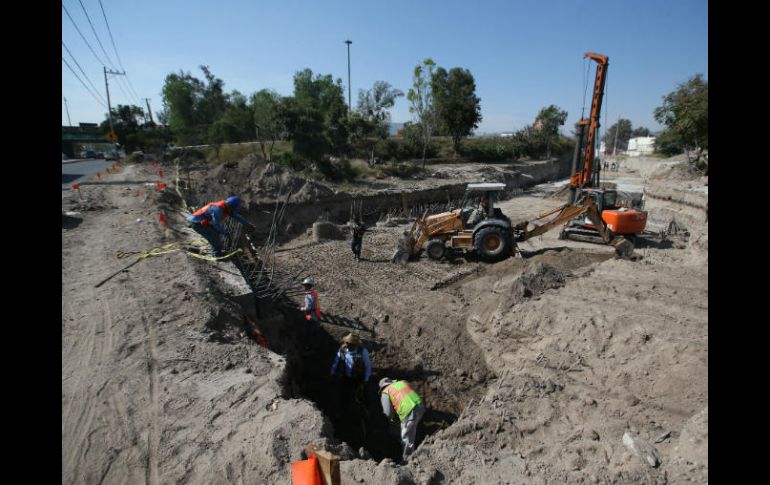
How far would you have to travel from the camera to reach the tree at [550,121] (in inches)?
1630

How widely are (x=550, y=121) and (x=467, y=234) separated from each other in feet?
123

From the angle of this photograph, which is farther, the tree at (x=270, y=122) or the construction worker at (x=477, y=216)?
the tree at (x=270, y=122)

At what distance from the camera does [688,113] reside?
21016mm

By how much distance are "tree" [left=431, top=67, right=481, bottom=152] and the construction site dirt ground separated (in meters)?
25.4

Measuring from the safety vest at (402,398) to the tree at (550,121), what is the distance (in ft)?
134

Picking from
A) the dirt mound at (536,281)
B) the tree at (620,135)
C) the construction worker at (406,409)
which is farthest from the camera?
the tree at (620,135)

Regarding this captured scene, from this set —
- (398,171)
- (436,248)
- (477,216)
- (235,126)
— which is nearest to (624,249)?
(477,216)

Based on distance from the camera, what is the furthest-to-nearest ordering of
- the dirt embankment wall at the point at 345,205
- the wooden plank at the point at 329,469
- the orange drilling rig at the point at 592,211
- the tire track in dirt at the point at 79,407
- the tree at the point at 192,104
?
the tree at the point at 192,104, the dirt embankment wall at the point at 345,205, the orange drilling rig at the point at 592,211, the tire track in dirt at the point at 79,407, the wooden plank at the point at 329,469

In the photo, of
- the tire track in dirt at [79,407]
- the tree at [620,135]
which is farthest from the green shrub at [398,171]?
the tree at [620,135]

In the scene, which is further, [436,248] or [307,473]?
[436,248]

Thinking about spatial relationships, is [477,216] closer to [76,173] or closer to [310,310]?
[310,310]

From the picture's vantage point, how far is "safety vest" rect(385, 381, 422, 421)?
4.57 m

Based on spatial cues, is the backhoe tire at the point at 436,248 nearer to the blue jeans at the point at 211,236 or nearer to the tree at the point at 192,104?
the blue jeans at the point at 211,236
